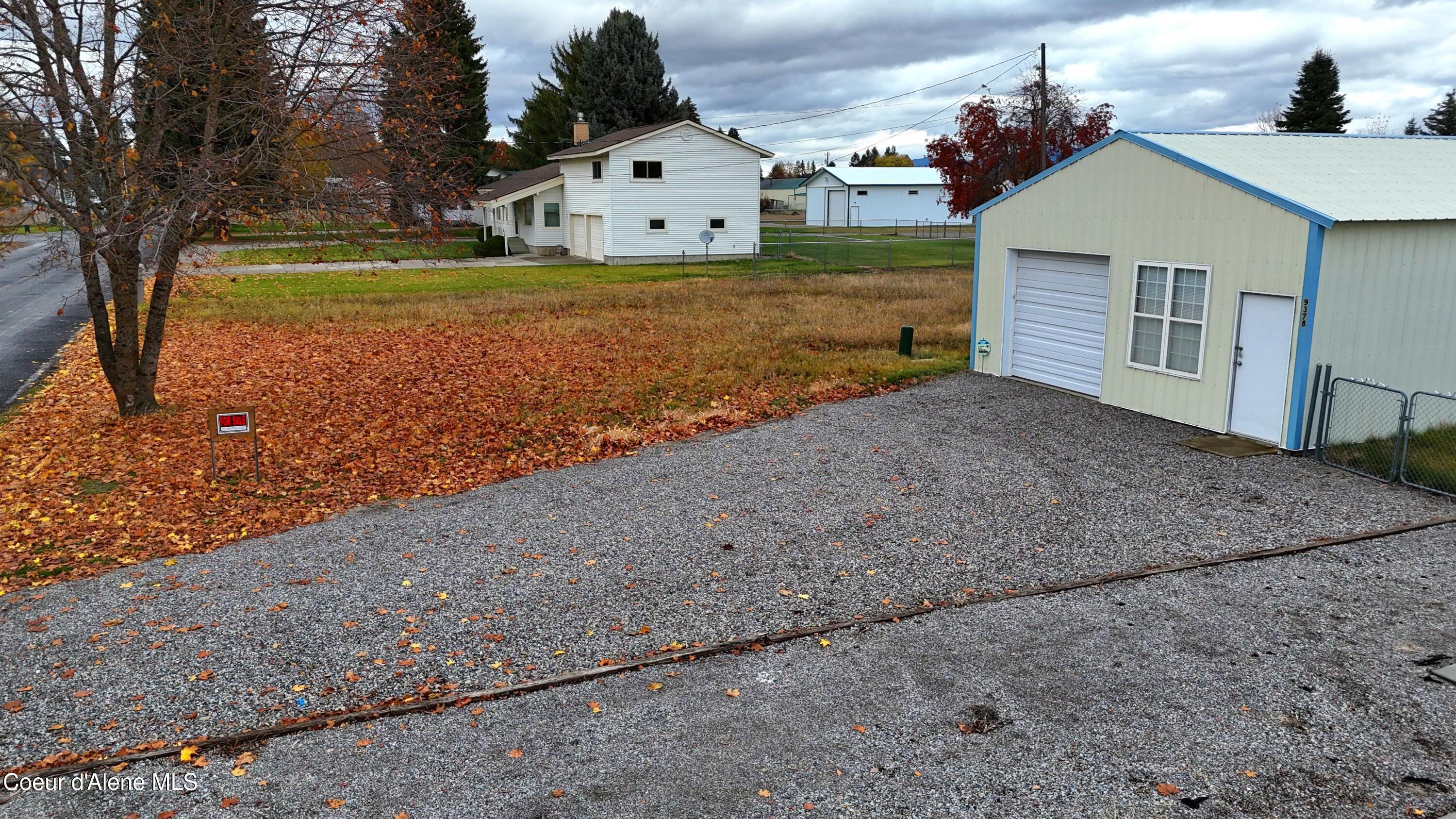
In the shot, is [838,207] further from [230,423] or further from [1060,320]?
[230,423]

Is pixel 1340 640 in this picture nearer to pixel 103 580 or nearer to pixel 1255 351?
pixel 1255 351

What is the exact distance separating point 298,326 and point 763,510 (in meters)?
17.4

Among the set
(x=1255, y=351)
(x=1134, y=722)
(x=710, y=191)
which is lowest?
(x=1134, y=722)

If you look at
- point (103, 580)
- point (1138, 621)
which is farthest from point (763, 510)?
point (103, 580)

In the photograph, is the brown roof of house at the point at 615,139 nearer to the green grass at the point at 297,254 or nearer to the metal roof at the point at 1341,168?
the green grass at the point at 297,254

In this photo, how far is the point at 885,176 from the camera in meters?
80.9

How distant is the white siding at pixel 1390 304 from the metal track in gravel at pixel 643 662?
3.17 meters

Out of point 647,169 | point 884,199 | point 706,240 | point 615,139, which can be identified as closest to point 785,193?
point 884,199

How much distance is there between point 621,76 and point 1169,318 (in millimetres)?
54676

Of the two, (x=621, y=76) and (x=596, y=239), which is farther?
(x=621, y=76)

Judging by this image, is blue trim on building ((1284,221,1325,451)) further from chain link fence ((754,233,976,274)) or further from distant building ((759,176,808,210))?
distant building ((759,176,808,210))

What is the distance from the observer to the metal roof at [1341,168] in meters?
11.8

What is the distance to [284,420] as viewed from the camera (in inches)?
543

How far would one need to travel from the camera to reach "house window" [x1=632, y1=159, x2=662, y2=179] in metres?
39.7
